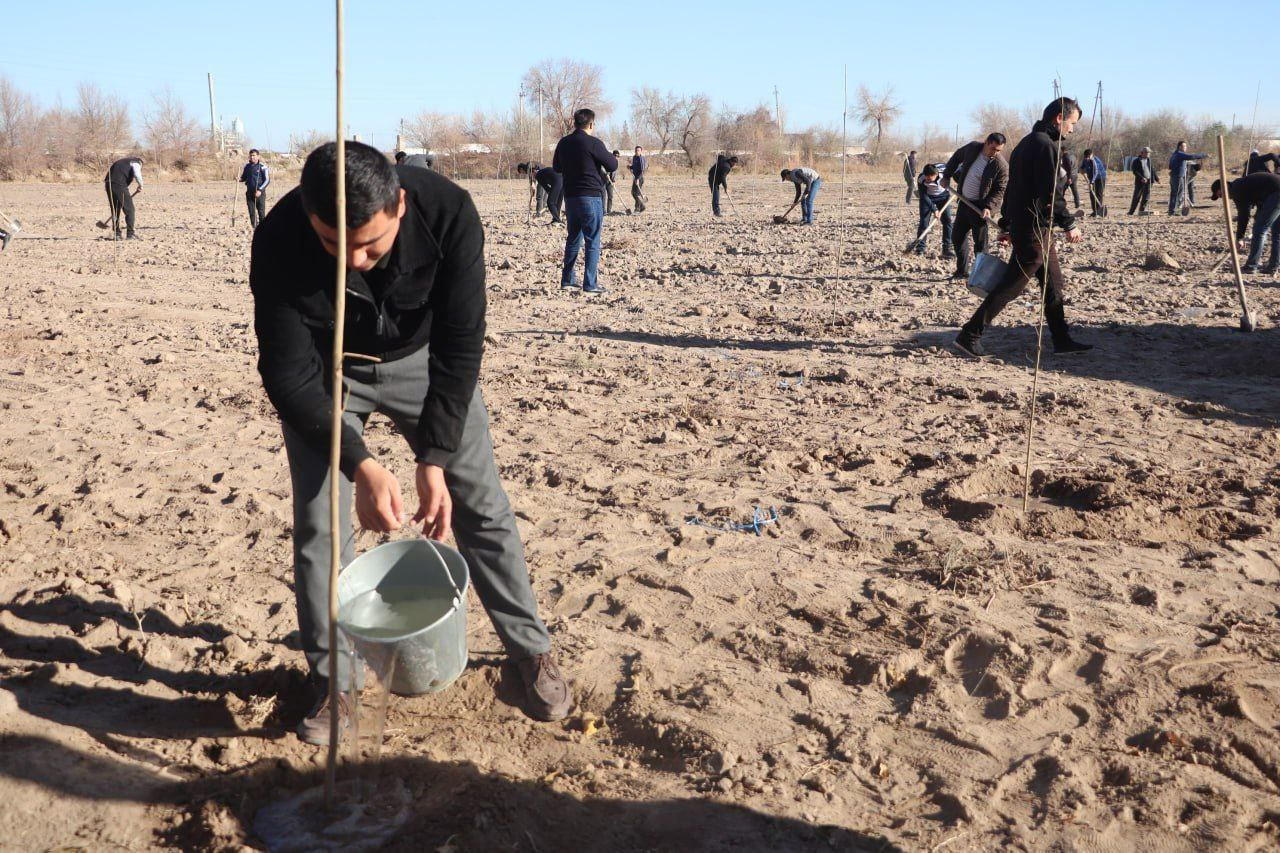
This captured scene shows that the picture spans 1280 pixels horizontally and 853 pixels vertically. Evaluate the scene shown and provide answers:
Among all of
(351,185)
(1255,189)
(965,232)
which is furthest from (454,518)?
(1255,189)

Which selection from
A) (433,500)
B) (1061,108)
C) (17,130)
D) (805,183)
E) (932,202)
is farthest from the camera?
(17,130)

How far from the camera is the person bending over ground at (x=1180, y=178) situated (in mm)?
18953

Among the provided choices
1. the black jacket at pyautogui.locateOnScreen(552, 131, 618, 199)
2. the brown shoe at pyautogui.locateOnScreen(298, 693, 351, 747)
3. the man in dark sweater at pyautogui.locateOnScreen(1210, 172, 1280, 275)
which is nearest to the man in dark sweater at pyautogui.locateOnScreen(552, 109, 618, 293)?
the black jacket at pyautogui.locateOnScreen(552, 131, 618, 199)

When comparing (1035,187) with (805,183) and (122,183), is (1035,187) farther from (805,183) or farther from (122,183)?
(122,183)

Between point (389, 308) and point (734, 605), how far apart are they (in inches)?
70.1

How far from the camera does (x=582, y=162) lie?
9.68 metres

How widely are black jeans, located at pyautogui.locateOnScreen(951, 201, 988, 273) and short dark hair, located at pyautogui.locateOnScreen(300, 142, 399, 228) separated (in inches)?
357

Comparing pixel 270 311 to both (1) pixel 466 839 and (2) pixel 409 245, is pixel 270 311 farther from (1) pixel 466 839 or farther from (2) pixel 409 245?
(1) pixel 466 839

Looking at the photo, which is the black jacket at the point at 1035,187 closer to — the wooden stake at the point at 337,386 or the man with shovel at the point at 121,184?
the wooden stake at the point at 337,386

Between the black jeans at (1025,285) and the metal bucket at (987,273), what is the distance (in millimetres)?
45

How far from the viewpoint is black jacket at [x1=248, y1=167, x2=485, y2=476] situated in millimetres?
2387

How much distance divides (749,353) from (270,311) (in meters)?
5.71

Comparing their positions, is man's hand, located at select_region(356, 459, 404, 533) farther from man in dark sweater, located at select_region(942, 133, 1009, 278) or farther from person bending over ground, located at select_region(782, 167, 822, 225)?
person bending over ground, located at select_region(782, 167, 822, 225)

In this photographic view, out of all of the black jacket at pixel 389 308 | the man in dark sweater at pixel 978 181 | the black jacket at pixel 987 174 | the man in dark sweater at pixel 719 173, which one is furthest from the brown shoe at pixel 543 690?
the man in dark sweater at pixel 719 173
